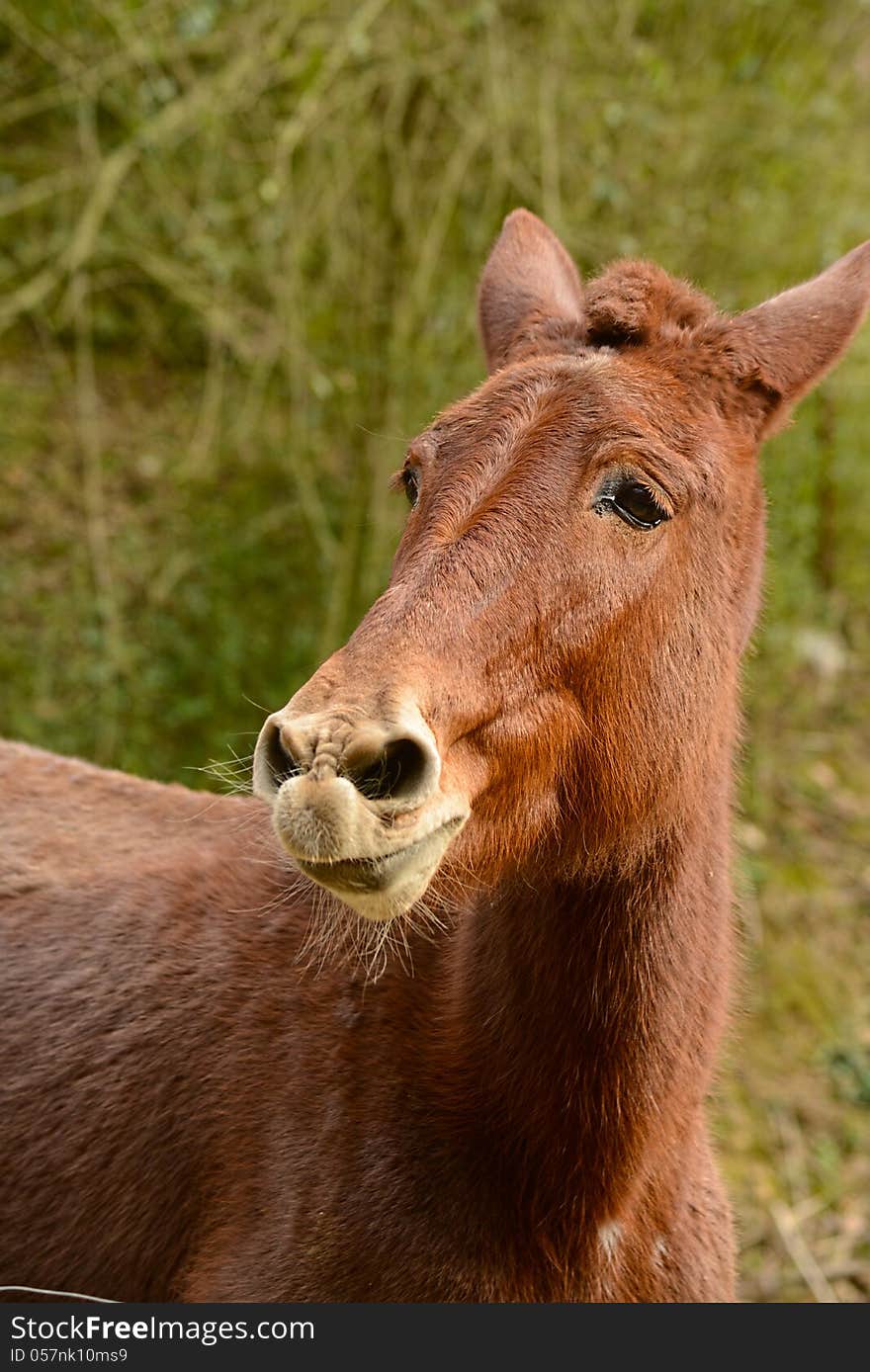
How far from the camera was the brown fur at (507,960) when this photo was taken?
7.38 ft

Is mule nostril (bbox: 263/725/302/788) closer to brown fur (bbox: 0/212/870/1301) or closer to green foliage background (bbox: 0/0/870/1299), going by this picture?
brown fur (bbox: 0/212/870/1301)

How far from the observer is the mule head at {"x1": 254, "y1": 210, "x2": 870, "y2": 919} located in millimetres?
1861

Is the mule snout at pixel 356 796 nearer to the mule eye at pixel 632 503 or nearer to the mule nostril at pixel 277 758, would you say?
the mule nostril at pixel 277 758

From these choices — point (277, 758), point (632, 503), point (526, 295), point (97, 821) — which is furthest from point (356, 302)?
point (277, 758)

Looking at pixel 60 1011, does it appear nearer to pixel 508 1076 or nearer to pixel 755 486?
pixel 508 1076

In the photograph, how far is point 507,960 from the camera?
2.59 meters

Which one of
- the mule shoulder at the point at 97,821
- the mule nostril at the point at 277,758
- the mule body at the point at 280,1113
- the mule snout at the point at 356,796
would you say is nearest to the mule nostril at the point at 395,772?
the mule snout at the point at 356,796

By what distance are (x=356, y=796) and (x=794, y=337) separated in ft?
5.00

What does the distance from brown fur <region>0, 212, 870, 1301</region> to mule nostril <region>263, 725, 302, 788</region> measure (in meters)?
0.07

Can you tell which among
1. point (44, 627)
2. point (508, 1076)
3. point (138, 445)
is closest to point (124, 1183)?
point (508, 1076)

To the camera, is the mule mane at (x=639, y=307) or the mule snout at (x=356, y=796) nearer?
the mule snout at (x=356, y=796)

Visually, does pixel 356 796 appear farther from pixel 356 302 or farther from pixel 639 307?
pixel 356 302

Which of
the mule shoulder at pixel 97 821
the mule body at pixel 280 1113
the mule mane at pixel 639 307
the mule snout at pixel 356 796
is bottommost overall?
the mule body at pixel 280 1113

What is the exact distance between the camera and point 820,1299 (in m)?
4.82
